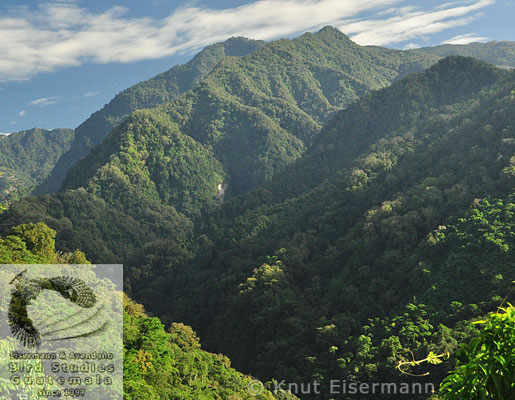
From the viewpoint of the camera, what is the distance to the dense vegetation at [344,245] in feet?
162

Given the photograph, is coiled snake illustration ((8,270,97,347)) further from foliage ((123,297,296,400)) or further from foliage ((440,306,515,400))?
foliage ((440,306,515,400))

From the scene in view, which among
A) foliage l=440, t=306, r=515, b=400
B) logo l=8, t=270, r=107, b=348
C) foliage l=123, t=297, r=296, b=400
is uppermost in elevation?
foliage l=440, t=306, r=515, b=400

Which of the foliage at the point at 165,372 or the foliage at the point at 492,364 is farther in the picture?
the foliage at the point at 165,372

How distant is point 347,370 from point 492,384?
145ft

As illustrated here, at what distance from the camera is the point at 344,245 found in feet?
262

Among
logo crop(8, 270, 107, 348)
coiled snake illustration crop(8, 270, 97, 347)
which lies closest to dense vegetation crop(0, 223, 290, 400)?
logo crop(8, 270, 107, 348)

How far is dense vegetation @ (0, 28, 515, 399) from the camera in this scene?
49281 mm

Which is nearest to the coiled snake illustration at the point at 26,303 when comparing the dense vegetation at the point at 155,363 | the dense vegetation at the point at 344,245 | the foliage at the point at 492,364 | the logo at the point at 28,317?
the logo at the point at 28,317

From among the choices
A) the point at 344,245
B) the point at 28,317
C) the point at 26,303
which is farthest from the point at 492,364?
the point at 344,245

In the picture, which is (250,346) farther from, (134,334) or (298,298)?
(134,334)

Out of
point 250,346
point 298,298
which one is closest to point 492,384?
point 250,346

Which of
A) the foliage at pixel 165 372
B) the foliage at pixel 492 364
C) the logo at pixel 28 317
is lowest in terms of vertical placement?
the foliage at pixel 165 372

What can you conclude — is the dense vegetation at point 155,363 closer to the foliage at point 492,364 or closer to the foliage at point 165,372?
the foliage at point 165,372

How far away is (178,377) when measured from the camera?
33156 mm
